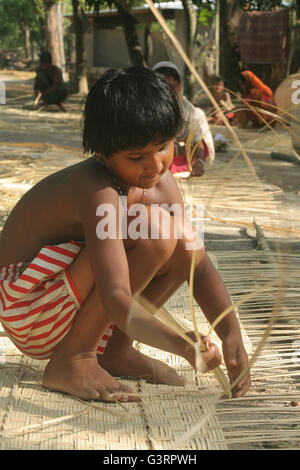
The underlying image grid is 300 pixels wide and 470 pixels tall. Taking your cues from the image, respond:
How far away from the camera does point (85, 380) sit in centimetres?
132

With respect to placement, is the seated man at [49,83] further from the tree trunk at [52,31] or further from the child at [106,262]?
the child at [106,262]

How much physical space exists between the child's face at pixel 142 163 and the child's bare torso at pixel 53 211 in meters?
0.04

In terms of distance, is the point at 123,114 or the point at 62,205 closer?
the point at 123,114

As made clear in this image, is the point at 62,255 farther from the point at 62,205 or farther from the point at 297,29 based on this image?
the point at 297,29

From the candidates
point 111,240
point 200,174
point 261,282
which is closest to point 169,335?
point 111,240

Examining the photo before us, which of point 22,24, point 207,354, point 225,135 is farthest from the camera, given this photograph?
point 22,24

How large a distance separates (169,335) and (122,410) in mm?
257

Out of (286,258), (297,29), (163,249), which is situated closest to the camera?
(163,249)

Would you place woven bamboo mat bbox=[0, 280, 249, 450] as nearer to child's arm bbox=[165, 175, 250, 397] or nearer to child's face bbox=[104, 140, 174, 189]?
child's arm bbox=[165, 175, 250, 397]

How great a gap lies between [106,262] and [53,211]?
0.21 metres

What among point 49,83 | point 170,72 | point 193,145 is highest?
point 170,72

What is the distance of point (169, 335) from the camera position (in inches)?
43.6

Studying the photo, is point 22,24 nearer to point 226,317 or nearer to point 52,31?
Answer: point 52,31

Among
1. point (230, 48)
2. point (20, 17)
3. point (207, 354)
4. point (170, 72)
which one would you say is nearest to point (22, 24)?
point (20, 17)
